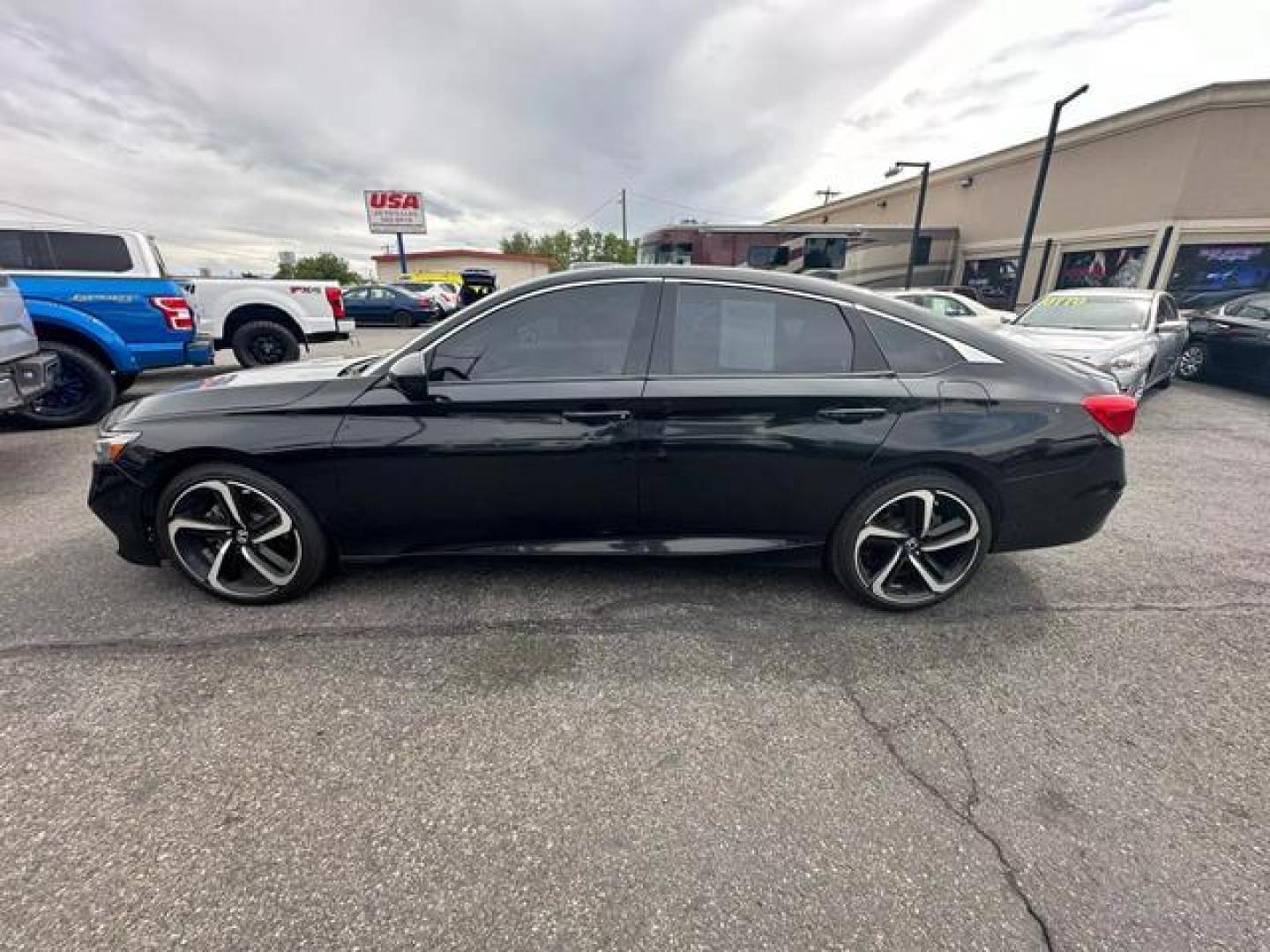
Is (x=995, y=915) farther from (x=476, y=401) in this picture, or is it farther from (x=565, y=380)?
(x=476, y=401)

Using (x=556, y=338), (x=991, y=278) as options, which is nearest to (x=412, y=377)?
(x=556, y=338)

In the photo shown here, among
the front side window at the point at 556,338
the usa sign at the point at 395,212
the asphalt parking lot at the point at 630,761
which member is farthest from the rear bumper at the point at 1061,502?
the usa sign at the point at 395,212

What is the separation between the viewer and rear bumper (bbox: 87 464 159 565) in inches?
99.5

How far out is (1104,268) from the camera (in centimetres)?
1723

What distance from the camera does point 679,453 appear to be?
2.47 metres

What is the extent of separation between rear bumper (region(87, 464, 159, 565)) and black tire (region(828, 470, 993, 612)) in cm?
323

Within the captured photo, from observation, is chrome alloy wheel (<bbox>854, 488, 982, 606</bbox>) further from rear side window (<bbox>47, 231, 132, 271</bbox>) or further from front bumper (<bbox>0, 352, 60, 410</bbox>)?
rear side window (<bbox>47, 231, 132, 271</bbox>)

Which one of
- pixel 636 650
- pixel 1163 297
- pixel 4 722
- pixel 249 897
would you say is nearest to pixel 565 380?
pixel 636 650

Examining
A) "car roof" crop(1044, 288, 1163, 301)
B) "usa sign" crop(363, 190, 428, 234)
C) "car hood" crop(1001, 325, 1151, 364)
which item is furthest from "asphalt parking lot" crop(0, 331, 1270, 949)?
"usa sign" crop(363, 190, 428, 234)

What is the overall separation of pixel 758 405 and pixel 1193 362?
35.6 feet

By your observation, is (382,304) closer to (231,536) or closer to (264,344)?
(264,344)

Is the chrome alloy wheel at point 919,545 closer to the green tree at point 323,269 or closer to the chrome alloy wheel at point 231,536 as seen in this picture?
the chrome alloy wheel at point 231,536

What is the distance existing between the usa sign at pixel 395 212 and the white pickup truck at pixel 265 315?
29.5 meters

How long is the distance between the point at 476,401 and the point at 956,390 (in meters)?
2.13
